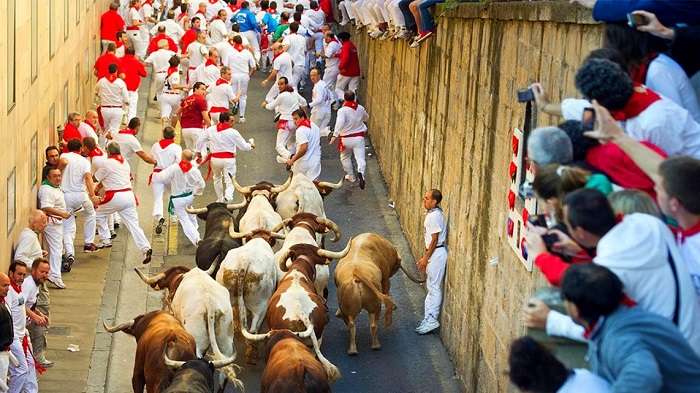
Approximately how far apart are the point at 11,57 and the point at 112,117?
7975 mm

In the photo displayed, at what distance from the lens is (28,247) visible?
1596 centimetres

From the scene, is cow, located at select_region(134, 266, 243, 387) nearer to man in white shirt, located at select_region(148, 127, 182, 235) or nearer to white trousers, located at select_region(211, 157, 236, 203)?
man in white shirt, located at select_region(148, 127, 182, 235)

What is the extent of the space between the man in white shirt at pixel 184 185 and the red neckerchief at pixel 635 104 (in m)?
12.8

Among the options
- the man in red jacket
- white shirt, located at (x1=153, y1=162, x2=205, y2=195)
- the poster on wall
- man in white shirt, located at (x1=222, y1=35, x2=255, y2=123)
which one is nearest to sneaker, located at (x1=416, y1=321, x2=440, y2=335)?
the poster on wall

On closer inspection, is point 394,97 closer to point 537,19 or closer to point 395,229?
point 395,229

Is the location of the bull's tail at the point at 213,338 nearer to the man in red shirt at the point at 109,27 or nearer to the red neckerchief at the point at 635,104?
the red neckerchief at the point at 635,104

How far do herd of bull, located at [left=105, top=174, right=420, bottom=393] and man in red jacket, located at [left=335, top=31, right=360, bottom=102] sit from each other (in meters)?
9.38

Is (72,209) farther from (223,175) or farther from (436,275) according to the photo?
(436,275)

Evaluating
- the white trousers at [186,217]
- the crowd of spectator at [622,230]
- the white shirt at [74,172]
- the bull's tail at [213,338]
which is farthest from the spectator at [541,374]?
the white trousers at [186,217]

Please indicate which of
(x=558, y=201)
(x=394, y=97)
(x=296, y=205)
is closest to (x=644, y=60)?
(x=558, y=201)

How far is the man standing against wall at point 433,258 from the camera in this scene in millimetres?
16422

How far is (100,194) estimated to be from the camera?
1939 centimetres

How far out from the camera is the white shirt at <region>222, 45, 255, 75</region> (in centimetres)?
2830

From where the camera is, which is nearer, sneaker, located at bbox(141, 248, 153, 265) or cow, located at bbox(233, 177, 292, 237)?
cow, located at bbox(233, 177, 292, 237)
